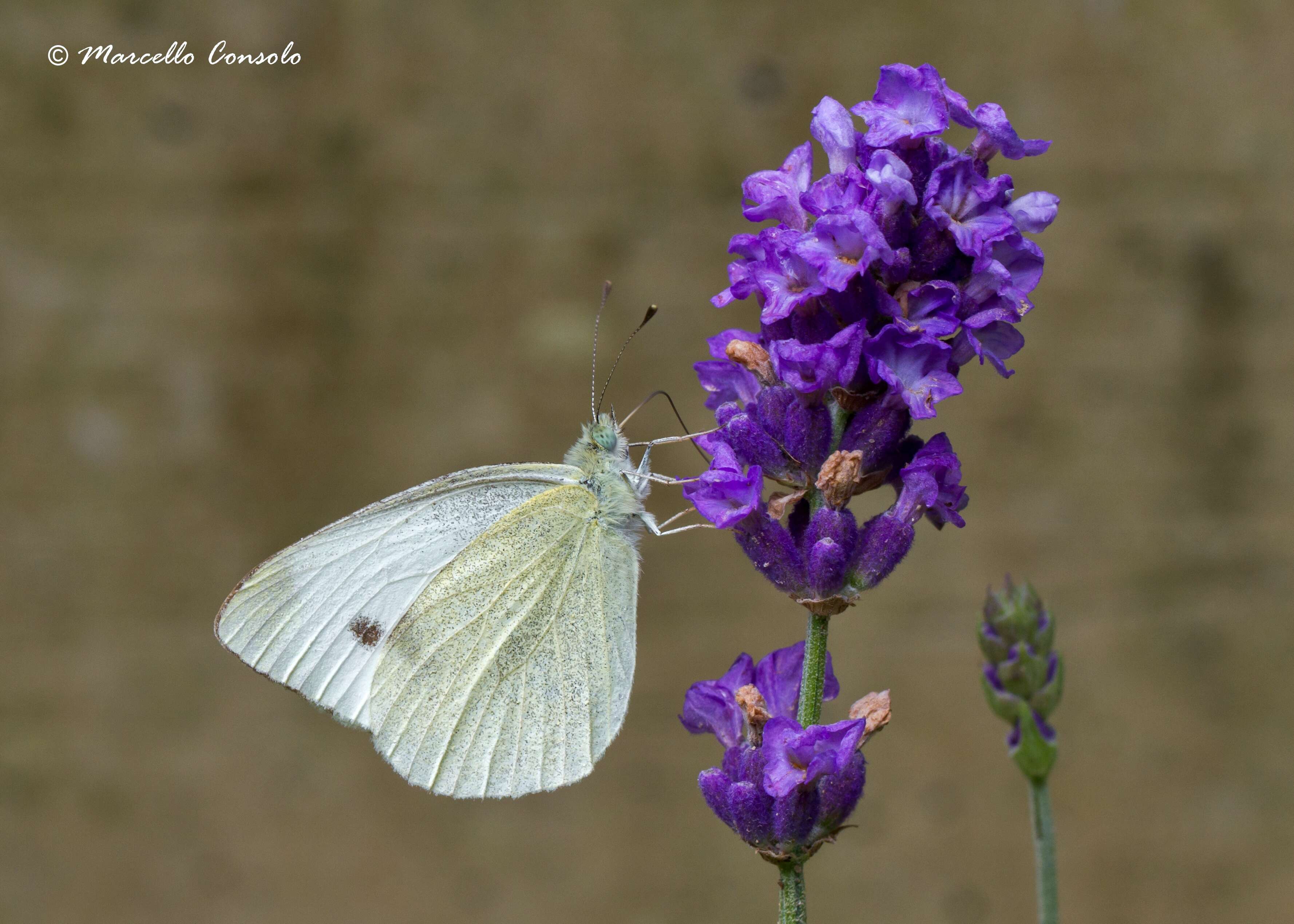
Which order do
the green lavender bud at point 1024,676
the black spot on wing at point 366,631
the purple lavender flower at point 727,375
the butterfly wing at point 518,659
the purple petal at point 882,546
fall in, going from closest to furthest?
1. the purple petal at point 882,546
2. the purple lavender flower at point 727,375
3. the green lavender bud at point 1024,676
4. the butterfly wing at point 518,659
5. the black spot on wing at point 366,631

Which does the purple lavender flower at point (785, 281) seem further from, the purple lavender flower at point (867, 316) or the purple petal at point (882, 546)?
the purple petal at point (882, 546)

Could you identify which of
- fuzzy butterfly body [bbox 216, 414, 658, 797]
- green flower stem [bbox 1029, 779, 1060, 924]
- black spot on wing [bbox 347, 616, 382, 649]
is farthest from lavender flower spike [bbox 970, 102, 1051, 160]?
black spot on wing [bbox 347, 616, 382, 649]

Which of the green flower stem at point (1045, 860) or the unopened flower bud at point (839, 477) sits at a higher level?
the unopened flower bud at point (839, 477)

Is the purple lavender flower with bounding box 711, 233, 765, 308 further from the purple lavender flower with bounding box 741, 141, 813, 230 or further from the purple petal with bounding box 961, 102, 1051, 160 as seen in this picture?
the purple petal with bounding box 961, 102, 1051, 160

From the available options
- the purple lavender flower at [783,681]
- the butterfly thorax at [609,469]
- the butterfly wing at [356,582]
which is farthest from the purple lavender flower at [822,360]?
the butterfly wing at [356,582]

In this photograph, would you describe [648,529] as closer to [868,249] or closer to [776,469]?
[776,469]

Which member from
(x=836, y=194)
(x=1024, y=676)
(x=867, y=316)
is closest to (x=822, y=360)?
(x=867, y=316)
